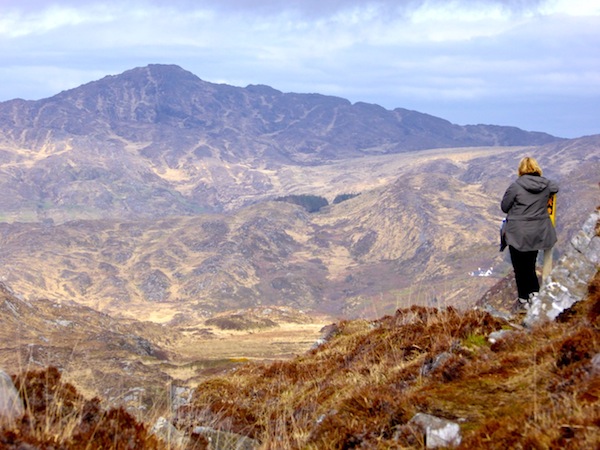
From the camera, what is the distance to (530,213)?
33.8 feet

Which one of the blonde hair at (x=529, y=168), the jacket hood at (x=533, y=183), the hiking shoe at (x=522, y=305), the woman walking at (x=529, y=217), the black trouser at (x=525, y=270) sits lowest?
the hiking shoe at (x=522, y=305)

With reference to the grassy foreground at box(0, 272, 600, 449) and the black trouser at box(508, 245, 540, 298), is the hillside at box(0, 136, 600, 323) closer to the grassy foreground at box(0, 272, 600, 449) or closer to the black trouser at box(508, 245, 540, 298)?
the black trouser at box(508, 245, 540, 298)

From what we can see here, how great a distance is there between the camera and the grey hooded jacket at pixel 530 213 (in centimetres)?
1027

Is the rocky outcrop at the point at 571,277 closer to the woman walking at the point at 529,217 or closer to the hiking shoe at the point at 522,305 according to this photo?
the woman walking at the point at 529,217

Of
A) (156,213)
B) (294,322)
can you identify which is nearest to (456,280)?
(294,322)

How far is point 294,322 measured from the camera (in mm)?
55031

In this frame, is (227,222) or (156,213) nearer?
(227,222)

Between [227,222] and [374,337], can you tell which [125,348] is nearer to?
[374,337]

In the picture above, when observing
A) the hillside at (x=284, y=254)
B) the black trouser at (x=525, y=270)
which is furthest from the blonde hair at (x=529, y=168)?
the hillside at (x=284, y=254)

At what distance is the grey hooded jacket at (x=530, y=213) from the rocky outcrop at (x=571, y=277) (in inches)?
19.5

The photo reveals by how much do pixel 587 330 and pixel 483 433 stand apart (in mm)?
2036

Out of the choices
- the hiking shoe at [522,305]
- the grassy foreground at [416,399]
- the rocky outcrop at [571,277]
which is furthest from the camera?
the hiking shoe at [522,305]

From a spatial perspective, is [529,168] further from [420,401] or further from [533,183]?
[420,401]

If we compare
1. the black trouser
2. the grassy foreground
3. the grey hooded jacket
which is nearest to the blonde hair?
the grey hooded jacket
